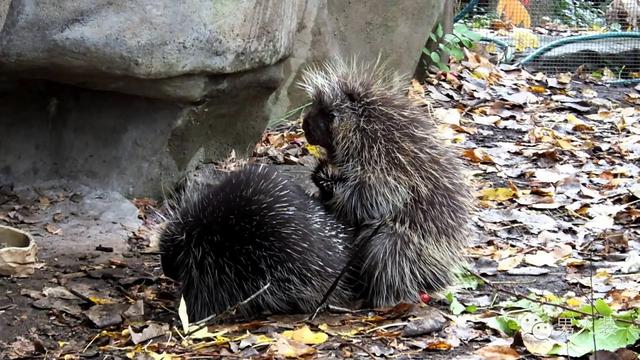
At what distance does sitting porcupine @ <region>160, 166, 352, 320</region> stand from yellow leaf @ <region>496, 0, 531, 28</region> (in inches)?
252

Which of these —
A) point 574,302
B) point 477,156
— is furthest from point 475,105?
point 574,302

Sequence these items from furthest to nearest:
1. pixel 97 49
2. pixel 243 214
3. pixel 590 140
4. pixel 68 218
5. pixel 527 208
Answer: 1. pixel 590 140
2. pixel 527 208
3. pixel 68 218
4. pixel 97 49
5. pixel 243 214

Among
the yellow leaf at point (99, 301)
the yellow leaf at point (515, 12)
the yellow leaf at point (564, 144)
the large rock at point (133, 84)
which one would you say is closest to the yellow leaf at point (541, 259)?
the large rock at point (133, 84)

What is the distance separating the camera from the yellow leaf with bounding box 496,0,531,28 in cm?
926

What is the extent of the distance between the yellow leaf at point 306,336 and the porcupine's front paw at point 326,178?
29.9 inches

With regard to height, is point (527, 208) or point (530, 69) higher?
point (530, 69)

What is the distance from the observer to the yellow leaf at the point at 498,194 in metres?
5.04

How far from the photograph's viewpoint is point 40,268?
3.74 m

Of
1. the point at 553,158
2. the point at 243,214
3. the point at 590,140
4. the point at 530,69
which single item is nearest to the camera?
the point at 243,214

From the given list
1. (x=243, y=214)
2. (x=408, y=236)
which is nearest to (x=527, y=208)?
(x=408, y=236)

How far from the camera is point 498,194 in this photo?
16.6 ft

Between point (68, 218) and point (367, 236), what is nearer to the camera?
point (367, 236)

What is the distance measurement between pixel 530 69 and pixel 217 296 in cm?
567

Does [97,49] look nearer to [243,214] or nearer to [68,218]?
[68,218]
